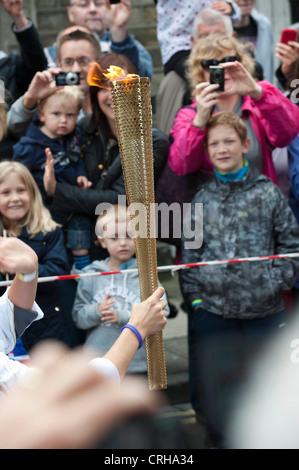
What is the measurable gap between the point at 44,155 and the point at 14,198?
356 mm

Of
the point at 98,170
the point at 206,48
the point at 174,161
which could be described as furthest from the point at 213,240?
the point at 206,48

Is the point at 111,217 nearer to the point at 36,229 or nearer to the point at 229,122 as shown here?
the point at 36,229

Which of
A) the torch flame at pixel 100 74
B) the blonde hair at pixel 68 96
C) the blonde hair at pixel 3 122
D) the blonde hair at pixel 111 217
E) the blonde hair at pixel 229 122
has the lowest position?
the blonde hair at pixel 111 217

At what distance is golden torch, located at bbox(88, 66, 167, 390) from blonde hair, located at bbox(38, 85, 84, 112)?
4.63 feet

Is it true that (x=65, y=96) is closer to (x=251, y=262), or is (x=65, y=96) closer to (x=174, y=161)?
(x=174, y=161)

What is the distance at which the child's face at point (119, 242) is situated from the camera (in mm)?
3066

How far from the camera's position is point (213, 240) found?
124 inches

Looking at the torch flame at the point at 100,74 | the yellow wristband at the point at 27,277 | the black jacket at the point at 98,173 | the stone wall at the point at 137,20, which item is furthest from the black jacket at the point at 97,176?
the stone wall at the point at 137,20

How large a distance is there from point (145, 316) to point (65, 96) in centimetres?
176

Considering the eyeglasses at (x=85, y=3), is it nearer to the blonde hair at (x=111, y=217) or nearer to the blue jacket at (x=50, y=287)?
the blonde hair at (x=111, y=217)

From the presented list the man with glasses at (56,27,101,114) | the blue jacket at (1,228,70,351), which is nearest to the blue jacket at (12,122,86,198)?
the blue jacket at (1,228,70,351)

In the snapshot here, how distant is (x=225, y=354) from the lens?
314 centimetres

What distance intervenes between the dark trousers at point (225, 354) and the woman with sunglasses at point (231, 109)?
74 centimetres

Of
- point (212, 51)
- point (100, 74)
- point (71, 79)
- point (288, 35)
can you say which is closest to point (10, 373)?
point (100, 74)
